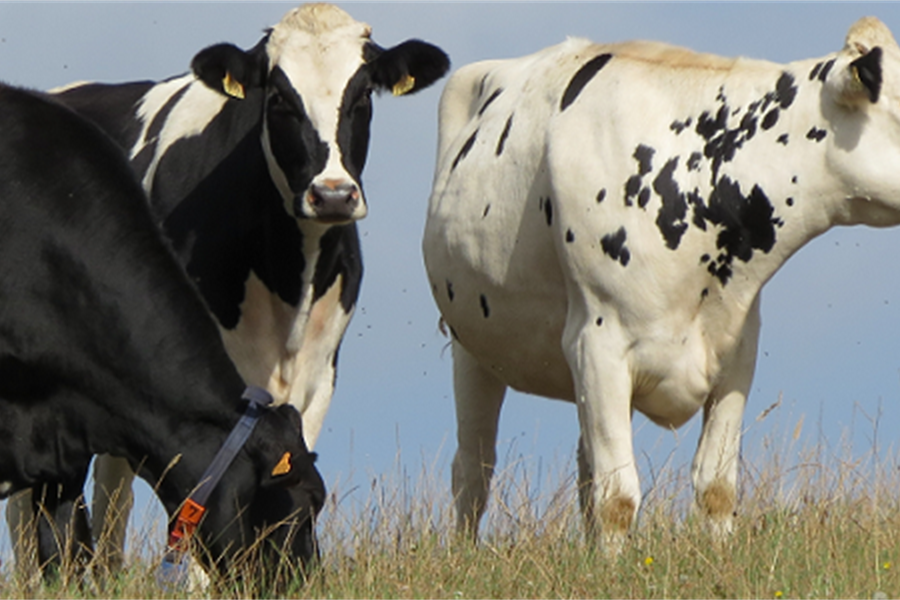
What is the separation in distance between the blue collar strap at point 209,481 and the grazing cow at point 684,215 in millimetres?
1950

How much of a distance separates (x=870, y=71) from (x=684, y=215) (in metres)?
1.00

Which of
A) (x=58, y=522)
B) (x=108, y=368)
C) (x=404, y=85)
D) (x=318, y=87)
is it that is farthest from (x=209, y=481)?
(x=404, y=85)

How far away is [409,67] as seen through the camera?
8.17 m

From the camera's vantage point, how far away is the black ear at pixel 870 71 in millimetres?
7105

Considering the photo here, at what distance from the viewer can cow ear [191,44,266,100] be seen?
7.84m

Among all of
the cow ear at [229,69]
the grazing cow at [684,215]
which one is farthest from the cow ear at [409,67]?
the grazing cow at [684,215]

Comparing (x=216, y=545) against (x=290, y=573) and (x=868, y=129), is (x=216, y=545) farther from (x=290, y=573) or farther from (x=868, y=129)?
(x=868, y=129)

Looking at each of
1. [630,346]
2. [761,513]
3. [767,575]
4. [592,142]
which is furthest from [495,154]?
[767,575]

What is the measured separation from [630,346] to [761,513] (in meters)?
1.23

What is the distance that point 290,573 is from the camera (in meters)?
5.95

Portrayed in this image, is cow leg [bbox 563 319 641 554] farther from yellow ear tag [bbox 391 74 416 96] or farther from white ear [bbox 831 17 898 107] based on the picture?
yellow ear tag [bbox 391 74 416 96]

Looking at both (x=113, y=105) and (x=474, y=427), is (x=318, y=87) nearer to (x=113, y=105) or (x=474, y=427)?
(x=113, y=105)

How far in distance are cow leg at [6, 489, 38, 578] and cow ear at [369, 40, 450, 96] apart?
8.33 ft

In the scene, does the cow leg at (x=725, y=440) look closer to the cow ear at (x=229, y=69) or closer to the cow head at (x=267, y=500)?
the cow head at (x=267, y=500)
